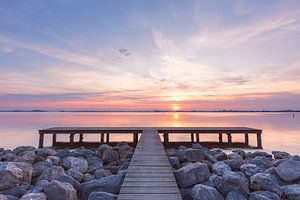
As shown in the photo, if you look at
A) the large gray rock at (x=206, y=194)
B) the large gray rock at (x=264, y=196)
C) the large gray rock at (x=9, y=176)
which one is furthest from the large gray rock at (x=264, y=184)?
the large gray rock at (x=9, y=176)

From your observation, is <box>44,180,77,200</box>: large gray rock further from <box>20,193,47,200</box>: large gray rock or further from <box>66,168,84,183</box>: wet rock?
<box>66,168,84,183</box>: wet rock

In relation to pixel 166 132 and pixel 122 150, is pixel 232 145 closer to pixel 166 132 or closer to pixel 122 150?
pixel 166 132

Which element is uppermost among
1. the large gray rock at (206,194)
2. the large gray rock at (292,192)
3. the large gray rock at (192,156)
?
the large gray rock at (192,156)

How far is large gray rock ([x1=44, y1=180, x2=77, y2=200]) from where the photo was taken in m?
5.03

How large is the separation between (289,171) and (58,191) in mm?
5822

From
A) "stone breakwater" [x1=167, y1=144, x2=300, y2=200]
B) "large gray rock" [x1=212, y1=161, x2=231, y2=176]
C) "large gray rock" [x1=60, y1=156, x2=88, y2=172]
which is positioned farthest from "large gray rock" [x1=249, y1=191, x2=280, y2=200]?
"large gray rock" [x1=60, y1=156, x2=88, y2=172]

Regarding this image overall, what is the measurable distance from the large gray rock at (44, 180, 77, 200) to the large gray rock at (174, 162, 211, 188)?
2.49 metres

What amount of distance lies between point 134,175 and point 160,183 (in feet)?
2.43

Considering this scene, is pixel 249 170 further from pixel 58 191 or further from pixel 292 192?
pixel 58 191

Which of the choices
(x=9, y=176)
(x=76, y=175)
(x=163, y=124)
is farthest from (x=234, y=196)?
(x=163, y=124)

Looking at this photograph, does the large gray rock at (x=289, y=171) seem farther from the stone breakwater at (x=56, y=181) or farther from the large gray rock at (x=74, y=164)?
the large gray rock at (x=74, y=164)

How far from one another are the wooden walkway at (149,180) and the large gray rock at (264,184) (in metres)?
1.99

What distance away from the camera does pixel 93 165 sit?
839 centimetres

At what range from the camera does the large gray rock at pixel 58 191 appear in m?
5.03
